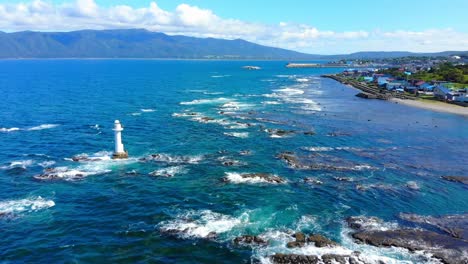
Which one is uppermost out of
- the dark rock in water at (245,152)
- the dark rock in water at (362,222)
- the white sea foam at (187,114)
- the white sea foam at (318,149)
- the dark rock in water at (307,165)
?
the white sea foam at (187,114)

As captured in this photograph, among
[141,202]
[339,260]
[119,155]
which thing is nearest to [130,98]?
[119,155]

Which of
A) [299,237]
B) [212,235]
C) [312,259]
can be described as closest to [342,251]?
[312,259]

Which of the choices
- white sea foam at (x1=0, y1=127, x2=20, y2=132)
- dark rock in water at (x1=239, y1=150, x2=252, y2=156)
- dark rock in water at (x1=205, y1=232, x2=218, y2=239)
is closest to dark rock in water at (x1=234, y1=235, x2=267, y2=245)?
dark rock in water at (x1=205, y1=232, x2=218, y2=239)

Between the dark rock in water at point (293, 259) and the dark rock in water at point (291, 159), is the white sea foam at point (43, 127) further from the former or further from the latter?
the dark rock in water at point (293, 259)

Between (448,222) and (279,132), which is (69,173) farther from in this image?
(448,222)

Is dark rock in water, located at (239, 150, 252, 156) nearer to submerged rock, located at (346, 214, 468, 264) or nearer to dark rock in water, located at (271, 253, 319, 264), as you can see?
submerged rock, located at (346, 214, 468, 264)

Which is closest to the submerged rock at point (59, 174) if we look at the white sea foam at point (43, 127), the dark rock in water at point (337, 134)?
the white sea foam at point (43, 127)
